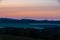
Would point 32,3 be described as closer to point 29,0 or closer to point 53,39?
point 29,0

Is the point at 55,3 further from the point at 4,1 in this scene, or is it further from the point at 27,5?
the point at 4,1

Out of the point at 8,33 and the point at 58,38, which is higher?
the point at 8,33

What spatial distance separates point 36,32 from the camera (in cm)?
159

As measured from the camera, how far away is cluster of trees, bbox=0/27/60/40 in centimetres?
158

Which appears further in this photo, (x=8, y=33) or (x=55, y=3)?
(x=8, y=33)

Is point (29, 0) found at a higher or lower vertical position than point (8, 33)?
higher

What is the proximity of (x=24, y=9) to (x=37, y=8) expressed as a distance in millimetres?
207

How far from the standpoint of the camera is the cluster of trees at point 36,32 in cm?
158

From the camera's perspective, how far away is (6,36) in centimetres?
160

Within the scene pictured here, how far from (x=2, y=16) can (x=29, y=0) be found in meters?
0.50

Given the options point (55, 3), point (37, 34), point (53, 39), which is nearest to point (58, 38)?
point (53, 39)

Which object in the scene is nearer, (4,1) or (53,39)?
(4,1)

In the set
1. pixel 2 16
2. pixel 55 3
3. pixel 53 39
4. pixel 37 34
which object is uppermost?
pixel 55 3

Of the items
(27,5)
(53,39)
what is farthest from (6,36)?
(53,39)
